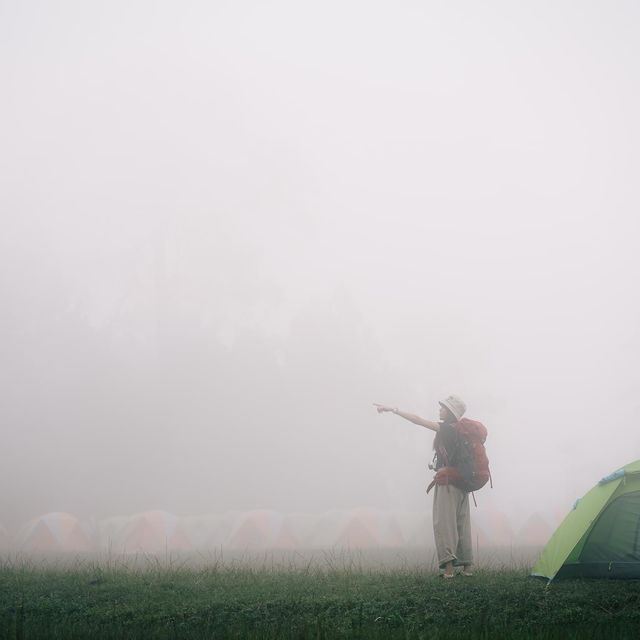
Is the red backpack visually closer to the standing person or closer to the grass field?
the standing person

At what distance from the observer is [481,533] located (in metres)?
22.5

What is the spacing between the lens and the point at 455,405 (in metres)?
9.23

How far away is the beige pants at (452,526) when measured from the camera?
28.5 ft

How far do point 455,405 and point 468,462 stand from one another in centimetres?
86

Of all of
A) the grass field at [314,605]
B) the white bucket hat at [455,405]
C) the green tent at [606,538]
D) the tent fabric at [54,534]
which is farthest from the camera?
the tent fabric at [54,534]

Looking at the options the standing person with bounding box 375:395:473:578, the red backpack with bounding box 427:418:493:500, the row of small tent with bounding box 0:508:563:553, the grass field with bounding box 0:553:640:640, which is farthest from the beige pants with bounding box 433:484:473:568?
the row of small tent with bounding box 0:508:563:553

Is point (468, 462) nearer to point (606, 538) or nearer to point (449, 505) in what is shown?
point (449, 505)

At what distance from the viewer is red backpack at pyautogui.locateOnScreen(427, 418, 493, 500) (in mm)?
8875

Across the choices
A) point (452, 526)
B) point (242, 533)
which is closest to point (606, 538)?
point (452, 526)

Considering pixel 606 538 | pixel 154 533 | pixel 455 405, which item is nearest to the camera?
pixel 606 538

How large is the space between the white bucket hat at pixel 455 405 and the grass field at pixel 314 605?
2288mm

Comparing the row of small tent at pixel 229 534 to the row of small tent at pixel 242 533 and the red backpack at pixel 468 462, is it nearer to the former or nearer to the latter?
the row of small tent at pixel 242 533

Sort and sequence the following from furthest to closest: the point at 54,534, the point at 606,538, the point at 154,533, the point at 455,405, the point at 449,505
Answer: the point at 154,533
the point at 54,534
the point at 455,405
the point at 449,505
the point at 606,538

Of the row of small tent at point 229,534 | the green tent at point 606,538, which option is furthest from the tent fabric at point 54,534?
the green tent at point 606,538
